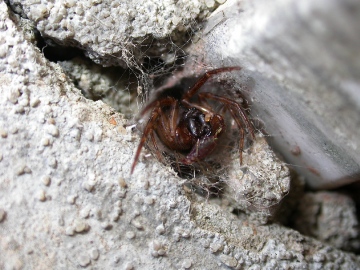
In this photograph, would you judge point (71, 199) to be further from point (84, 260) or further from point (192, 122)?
point (192, 122)

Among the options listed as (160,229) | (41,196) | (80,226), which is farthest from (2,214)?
(160,229)

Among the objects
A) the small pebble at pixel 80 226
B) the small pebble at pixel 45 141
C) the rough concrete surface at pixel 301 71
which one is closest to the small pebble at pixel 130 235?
the small pebble at pixel 80 226

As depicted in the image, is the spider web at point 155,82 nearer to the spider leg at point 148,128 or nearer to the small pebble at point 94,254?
the spider leg at point 148,128

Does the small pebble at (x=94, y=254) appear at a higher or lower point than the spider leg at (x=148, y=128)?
lower

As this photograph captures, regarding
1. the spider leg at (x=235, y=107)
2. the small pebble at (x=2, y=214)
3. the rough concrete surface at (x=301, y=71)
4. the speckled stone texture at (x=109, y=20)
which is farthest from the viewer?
the spider leg at (x=235, y=107)

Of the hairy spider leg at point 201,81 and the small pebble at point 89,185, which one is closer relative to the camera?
the small pebble at point 89,185

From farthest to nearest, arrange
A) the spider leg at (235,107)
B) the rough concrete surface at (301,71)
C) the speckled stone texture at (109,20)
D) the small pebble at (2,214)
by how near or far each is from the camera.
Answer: the spider leg at (235,107) < the speckled stone texture at (109,20) < the small pebble at (2,214) < the rough concrete surface at (301,71)

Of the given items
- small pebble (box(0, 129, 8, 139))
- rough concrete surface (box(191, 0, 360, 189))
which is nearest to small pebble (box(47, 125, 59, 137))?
small pebble (box(0, 129, 8, 139))
